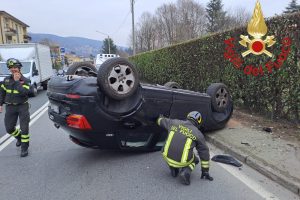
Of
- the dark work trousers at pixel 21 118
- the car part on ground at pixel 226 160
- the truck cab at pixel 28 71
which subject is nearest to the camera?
the car part on ground at pixel 226 160

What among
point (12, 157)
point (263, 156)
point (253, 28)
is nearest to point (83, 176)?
point (12, 157)

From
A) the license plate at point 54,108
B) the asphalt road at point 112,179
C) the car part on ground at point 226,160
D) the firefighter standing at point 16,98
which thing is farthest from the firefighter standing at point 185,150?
the firefighter standing at point 16,98

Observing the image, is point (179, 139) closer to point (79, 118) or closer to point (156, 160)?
point (156, 160)

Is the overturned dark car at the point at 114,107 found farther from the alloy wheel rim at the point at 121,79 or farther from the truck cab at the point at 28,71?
the truck cab at the point at 28,71

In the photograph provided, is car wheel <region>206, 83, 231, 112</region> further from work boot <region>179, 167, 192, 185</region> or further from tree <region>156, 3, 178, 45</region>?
tree <region>156, 3, 178, 45</region>

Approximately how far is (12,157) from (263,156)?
4434 millimetres

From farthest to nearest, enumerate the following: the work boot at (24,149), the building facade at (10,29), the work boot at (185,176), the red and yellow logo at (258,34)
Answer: the building facade at (10,29), the red and yellow logo at (258,34), the work boot at (24,149), the work boot at (185,176)

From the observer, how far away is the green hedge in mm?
7047

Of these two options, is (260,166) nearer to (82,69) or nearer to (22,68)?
(82,69)

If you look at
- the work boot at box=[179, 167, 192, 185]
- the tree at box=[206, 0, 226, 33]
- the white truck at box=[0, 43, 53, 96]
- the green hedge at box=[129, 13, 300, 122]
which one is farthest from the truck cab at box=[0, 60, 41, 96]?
the tree at box=[206, 0, 226, 33]

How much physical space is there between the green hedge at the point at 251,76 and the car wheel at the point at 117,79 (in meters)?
3.69

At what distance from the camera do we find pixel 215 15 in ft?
209

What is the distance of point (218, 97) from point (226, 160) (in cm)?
182

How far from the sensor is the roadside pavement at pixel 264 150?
15.2 ft
